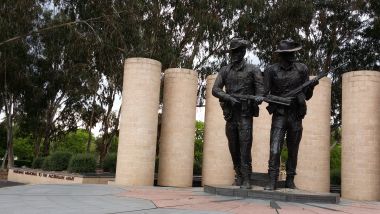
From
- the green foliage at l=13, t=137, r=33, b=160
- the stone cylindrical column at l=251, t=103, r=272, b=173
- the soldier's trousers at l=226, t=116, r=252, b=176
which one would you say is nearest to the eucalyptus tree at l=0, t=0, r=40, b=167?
the stone cylindrical column at l=251, t=103, r=272, b=173

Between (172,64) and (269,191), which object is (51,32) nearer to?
(172,64)

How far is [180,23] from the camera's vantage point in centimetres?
2552

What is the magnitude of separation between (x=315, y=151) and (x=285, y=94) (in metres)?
6.38

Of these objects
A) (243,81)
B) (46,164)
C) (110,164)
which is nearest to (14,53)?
(46,164)

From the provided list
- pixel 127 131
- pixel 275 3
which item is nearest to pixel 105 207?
pixel 127 131

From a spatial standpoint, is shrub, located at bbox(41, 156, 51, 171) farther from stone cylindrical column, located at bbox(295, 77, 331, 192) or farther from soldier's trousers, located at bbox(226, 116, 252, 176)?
soldier's trousers, located at bbox(226, 116, 252, 176)

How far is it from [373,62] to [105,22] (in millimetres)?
17314

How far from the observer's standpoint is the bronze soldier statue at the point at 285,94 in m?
7.86

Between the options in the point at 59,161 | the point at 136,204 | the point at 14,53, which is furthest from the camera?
the point at 14,53

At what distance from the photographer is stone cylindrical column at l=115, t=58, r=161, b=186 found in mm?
12352

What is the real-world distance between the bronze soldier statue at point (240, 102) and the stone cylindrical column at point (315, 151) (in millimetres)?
5952

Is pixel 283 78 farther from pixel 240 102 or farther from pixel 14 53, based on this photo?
pixel 14 53

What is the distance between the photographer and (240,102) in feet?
26.2

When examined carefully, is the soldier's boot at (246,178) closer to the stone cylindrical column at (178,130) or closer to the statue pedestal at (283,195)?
the statue pedestal at (283,195)
